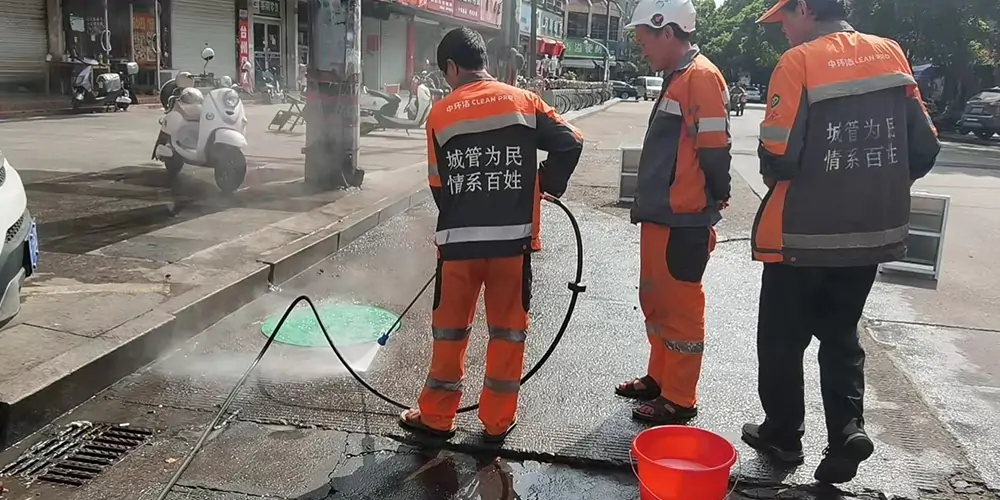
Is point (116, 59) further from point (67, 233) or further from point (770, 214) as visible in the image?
point (770, 214)

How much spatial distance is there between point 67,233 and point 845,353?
5931 millimetres

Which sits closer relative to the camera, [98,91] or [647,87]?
[98,91]

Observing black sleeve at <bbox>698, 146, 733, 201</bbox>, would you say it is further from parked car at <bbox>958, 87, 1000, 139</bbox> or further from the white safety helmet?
parked car at <bbox>958, 87, 1000, 139</bbox>

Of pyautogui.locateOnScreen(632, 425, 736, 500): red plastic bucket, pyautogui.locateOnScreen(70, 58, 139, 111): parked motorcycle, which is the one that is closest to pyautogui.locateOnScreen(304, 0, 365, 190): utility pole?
pyautogui.locateOnScreen(632, 425, 736, 500): red plastic bucket

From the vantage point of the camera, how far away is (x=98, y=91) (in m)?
18.2

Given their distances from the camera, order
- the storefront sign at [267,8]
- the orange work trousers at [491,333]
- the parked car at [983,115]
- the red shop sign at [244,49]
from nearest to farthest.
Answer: the orange work trousers at [491,333] < the red shop sign at [244,49] < the storefront sign at [267,8] < the parked car at [983,115]

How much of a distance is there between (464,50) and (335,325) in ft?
7.89

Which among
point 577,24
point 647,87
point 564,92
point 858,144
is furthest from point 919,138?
point 577,24

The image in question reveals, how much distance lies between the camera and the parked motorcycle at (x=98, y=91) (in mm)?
17734

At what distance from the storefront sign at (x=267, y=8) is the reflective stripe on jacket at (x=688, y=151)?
25.0 meters

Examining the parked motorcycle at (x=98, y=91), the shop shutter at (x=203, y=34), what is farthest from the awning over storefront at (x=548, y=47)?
the parked motorcycle at (x=98, y=91)

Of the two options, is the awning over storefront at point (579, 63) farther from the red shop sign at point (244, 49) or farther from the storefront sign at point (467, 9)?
the red shop sign at point (244, 49)

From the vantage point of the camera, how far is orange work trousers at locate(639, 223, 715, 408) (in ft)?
12.5

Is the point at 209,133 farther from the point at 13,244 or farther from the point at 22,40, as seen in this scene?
the point at 22,40
